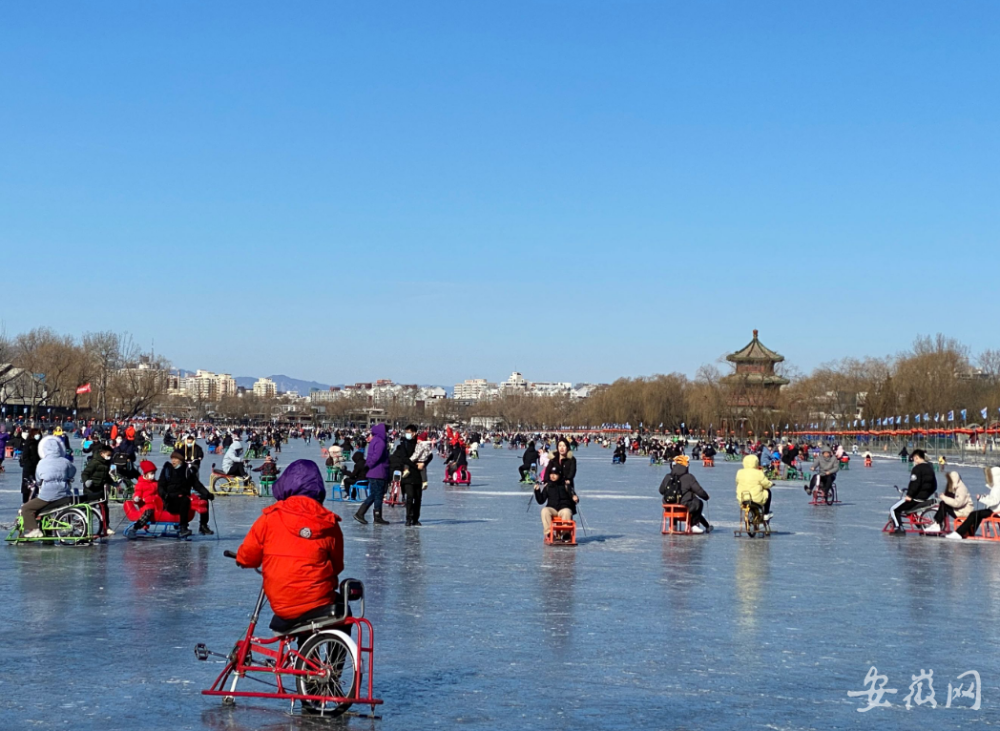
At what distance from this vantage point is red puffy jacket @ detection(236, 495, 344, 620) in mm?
6023

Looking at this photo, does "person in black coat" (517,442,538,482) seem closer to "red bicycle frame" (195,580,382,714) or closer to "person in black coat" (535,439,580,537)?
"person in black coat" (535,439,580,537)

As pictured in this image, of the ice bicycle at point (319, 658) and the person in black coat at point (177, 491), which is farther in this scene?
the person in black coat at point (177, 491)

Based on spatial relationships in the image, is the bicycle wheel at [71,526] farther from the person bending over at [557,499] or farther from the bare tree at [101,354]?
the bare tree at [101,354]

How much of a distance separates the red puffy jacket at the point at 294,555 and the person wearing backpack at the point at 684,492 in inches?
429

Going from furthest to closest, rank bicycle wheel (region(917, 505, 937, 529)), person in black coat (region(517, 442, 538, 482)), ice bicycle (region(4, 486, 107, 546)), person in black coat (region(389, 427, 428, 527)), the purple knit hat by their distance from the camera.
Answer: person in black coat (region(517, 442, 538, 482))
bicycle wheel (region(917, 505, 937, 529))
person in black coat (region(389, 427, 428, 527))
ice bicycle (region(4, 486, 107, 546))
the purple knit hat

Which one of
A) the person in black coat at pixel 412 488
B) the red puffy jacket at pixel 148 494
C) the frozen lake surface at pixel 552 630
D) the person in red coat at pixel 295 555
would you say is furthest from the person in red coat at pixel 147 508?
the person in red coat at pixel 295 555

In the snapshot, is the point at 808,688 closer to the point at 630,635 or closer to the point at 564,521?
the point at 630,635

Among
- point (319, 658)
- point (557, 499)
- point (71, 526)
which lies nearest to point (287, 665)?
point (319, 658)

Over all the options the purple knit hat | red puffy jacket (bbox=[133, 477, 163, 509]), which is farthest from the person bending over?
the purple knit hat

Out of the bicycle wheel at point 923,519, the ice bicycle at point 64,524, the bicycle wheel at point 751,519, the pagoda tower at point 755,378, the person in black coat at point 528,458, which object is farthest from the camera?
the pagoda tower at point 755,378

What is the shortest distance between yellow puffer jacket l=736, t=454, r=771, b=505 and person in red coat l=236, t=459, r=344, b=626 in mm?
10963

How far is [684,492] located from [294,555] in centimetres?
1129

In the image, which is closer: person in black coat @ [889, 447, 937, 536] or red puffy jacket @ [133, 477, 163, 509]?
red puffy jacket @ [133, 477, 163, 509]

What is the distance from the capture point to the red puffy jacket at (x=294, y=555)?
19.8ft
